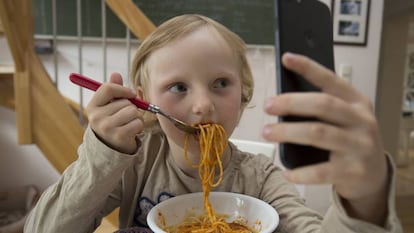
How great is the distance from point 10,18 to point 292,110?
170 cm

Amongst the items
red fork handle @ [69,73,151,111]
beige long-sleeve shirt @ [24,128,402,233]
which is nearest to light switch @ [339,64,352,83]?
beige long-sleeve shirt @ [24,128,402,233]

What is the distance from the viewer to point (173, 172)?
814 mm

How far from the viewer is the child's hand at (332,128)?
341 mm

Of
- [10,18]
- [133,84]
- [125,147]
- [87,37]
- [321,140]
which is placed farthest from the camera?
[87,37]

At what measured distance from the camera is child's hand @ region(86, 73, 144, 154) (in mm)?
601

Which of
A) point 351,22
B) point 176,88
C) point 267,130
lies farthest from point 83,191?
point 351,22

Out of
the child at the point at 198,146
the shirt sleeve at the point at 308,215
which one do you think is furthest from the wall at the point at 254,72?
the shirt sleeve at the point at 308,215


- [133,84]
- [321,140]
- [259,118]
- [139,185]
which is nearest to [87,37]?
[259,118]

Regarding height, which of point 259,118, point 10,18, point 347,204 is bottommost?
point 259,118

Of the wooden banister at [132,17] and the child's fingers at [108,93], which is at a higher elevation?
the wooden banister at [132,17]

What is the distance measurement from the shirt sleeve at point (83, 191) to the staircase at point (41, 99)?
118cm

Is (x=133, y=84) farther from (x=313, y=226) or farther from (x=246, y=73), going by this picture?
(x=313, y=226)

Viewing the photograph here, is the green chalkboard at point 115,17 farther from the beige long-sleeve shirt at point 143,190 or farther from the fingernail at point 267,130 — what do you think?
the fingernail at point 267,130

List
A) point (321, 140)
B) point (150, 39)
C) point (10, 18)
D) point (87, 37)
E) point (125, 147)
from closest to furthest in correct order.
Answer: point (321, 140)
point (125, 147)
point (150, 39)
point (10, 18)
point (87, 37)
